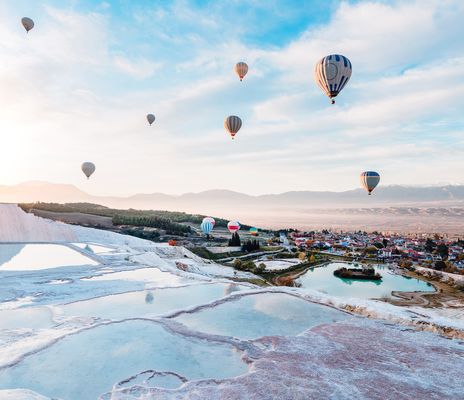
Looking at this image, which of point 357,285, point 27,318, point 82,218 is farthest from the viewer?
point 82,218

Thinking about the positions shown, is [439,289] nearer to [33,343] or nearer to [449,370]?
[449,370]

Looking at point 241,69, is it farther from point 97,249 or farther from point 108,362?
point 108,362

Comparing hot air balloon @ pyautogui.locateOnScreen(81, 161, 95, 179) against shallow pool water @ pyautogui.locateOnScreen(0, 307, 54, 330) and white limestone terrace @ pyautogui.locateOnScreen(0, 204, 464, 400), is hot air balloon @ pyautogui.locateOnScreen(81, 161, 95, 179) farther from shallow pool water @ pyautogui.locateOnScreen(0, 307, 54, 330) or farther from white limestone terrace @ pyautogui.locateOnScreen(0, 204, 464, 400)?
shallow pool water @ pyautogui.locateOnScreen(0, 307, 54, 330)

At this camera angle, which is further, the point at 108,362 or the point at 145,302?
the point at 145,302

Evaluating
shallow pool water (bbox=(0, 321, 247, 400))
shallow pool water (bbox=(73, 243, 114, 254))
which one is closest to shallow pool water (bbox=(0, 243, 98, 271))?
shallow pool water (bbox=(73, 243, 114, 254))

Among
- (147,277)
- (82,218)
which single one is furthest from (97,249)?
(82,218)

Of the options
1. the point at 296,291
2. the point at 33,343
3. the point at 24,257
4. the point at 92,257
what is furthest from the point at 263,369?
the point at 24,257
